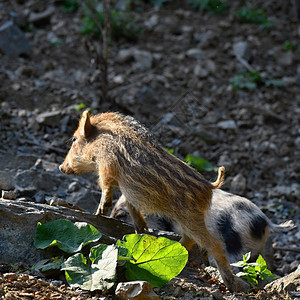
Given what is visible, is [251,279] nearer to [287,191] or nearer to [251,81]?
[287,191]

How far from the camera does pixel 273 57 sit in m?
10.4

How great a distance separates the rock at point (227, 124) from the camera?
8602mm

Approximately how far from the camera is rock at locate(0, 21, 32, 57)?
29.9ft

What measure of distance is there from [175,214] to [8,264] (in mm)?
1364

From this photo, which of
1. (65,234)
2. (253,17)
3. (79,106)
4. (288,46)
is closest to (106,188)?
(65,234)

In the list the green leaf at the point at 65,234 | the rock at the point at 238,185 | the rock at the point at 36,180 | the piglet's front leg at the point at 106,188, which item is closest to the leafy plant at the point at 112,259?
the green leaf at the point at 65,234

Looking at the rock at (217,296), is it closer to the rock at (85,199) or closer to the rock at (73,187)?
the rock at (85,199)

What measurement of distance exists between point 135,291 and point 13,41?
668 cm

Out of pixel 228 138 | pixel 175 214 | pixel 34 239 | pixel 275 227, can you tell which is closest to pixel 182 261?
pixel 175 214

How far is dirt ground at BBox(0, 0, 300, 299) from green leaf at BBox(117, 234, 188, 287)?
2.58 metres

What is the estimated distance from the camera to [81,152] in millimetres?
5227

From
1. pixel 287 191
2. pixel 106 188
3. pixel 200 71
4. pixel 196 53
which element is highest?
pixel 106 188

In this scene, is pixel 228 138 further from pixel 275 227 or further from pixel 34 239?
pixel 34 239

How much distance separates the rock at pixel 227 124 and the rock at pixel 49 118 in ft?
8.11
